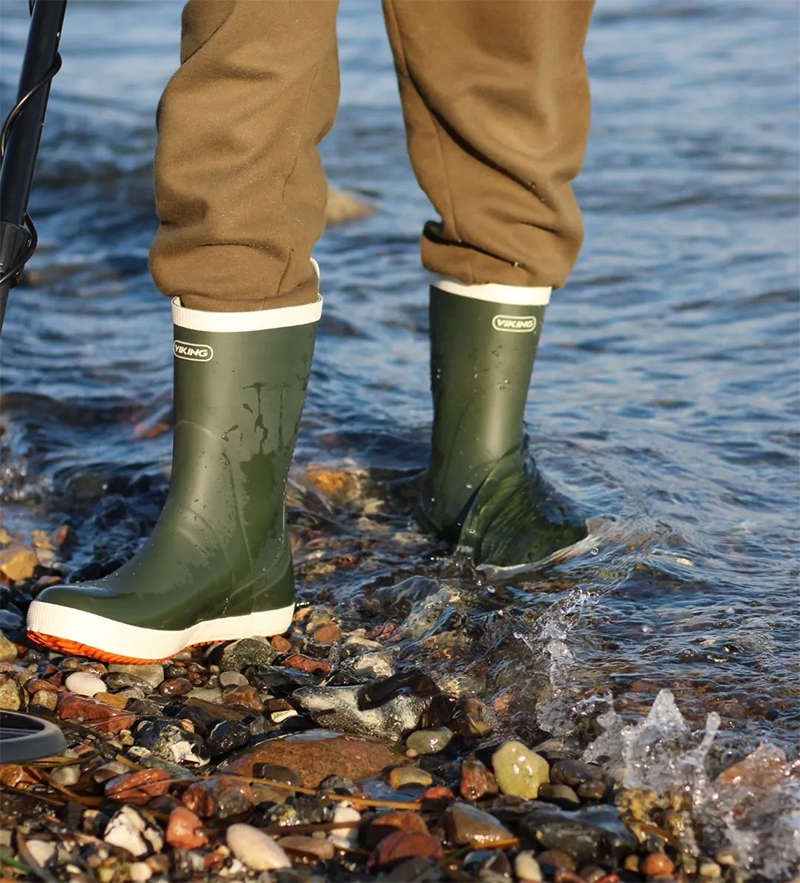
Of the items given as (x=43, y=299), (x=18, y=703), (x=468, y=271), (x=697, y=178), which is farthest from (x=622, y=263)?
(x=18, y=703)

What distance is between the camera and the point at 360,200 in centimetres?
639

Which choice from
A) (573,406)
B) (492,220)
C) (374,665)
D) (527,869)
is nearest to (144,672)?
(374,665)

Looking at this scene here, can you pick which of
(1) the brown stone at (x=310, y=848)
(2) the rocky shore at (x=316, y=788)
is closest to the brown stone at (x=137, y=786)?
(2) the rocky shore at (x=316, y=788)

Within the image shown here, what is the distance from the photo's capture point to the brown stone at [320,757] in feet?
6.25

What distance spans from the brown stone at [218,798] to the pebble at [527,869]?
0.39 metres

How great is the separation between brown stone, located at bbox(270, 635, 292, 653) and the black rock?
2.46 ft

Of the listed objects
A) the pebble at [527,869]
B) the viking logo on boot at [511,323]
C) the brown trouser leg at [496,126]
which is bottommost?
the pebble at [527,869]

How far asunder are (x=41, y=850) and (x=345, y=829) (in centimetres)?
40

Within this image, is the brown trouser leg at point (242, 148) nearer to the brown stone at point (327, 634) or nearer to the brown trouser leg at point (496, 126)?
the brown trouser leg at point (496, 126)

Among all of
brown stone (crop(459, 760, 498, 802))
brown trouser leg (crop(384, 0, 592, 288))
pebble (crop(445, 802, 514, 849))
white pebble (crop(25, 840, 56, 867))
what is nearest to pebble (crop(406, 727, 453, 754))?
brown stone (crop(459, 760, 498, 802))

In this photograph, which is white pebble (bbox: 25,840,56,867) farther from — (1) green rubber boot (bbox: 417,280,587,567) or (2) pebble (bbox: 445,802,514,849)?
(1) green rubber boot (bbox: 417,280,587,567)

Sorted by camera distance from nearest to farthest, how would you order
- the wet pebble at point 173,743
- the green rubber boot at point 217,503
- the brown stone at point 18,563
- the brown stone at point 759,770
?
the brown stone at point 759,770 → the wet pebble at point 173,743 → the green rubber boot at point 217,503 → the brown stone at point 18,563

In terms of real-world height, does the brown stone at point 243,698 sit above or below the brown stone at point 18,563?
above

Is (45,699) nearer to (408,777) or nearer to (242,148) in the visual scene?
(408,777)
